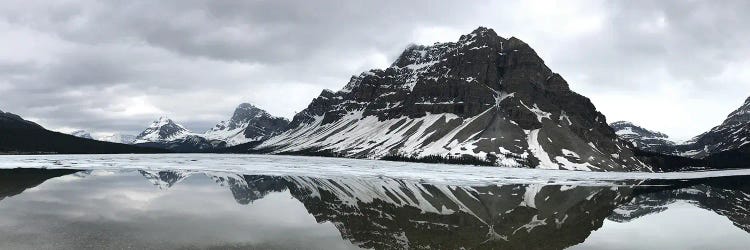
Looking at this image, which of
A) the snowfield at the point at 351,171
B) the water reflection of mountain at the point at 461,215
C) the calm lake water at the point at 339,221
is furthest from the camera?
the snowfield at the point at 351,171

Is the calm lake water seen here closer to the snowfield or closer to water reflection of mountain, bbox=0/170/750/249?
water reflection of mountain, bbox=0/170/750/249

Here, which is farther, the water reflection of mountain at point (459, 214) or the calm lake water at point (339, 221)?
the water reflection of mountain at point (459, 214)

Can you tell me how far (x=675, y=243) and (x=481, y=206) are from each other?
19.4 metres

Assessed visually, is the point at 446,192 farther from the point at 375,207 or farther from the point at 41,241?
the point at 41,241

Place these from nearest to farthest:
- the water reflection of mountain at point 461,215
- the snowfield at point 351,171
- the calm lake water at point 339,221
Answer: the calm lake water at point 339,221
the water reflection of mountain at point 461,215
the snowfield at point 351,171

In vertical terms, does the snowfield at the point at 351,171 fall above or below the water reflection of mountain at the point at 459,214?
above

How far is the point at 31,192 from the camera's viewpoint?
5256cm

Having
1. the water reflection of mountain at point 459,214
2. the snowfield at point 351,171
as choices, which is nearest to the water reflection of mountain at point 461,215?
the water reflection of mountain at point 459,214

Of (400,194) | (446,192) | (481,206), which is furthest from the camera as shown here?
(446,192)

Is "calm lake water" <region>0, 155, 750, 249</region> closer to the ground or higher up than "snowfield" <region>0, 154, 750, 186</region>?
closer to the ground

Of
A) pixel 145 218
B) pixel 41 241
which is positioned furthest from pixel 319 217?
pixel 41 241

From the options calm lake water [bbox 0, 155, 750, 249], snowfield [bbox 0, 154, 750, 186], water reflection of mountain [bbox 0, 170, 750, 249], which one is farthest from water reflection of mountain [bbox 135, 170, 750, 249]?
snowfield [bbox 0, 154, 750, 186]

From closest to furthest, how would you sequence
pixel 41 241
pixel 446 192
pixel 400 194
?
pixel 41 241
pixel 400 194
pixel 446 192

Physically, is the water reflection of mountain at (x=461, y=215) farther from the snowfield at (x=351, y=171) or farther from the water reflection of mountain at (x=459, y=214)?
the snowfield at (x=351, y=171)
